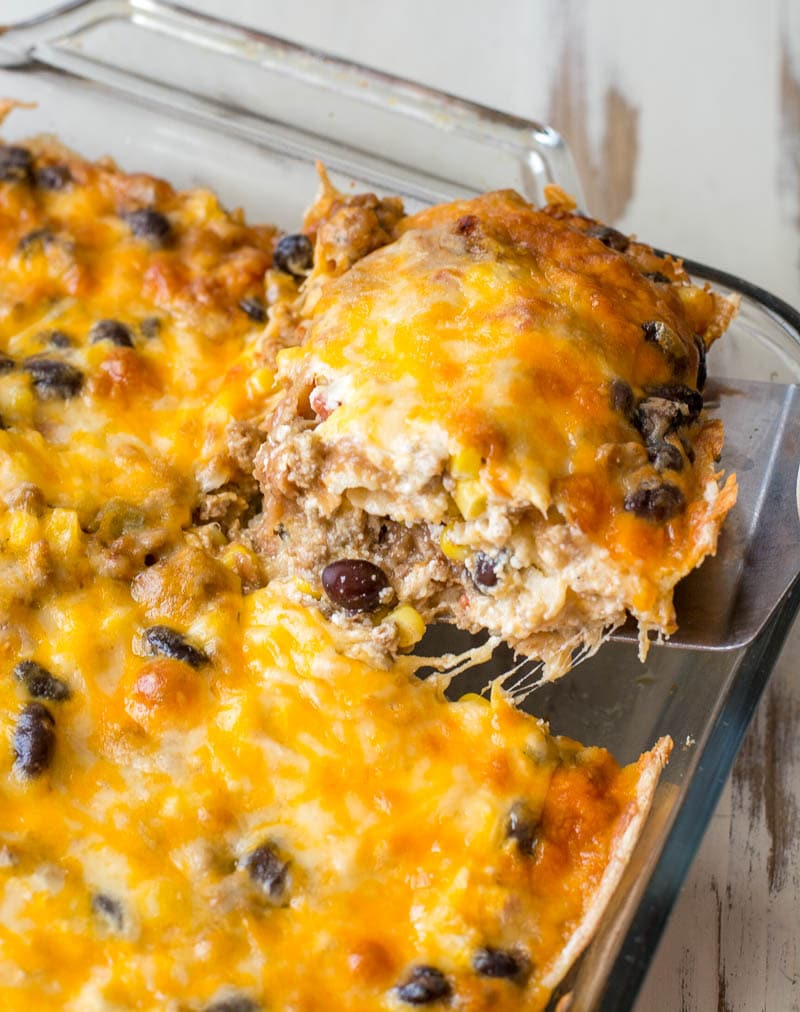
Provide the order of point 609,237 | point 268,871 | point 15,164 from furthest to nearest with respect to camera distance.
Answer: point 15,164 → point 609,237 → point 268,871

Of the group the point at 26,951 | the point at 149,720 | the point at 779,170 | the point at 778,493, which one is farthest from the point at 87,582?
the point at 779,170

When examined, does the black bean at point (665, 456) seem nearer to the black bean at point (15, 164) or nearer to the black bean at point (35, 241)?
the black bean at point (35, 241)

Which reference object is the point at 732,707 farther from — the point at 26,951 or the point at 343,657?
the point at 26,951

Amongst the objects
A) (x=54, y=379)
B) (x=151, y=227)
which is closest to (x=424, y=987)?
(x=54, y=379)

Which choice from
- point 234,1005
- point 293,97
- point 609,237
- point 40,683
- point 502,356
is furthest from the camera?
point 293,97

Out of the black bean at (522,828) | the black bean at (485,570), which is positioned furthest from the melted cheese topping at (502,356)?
the black bean at (522,828)

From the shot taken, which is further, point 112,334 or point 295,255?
point 295,255

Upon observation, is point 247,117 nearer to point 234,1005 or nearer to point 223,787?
point 223,787
